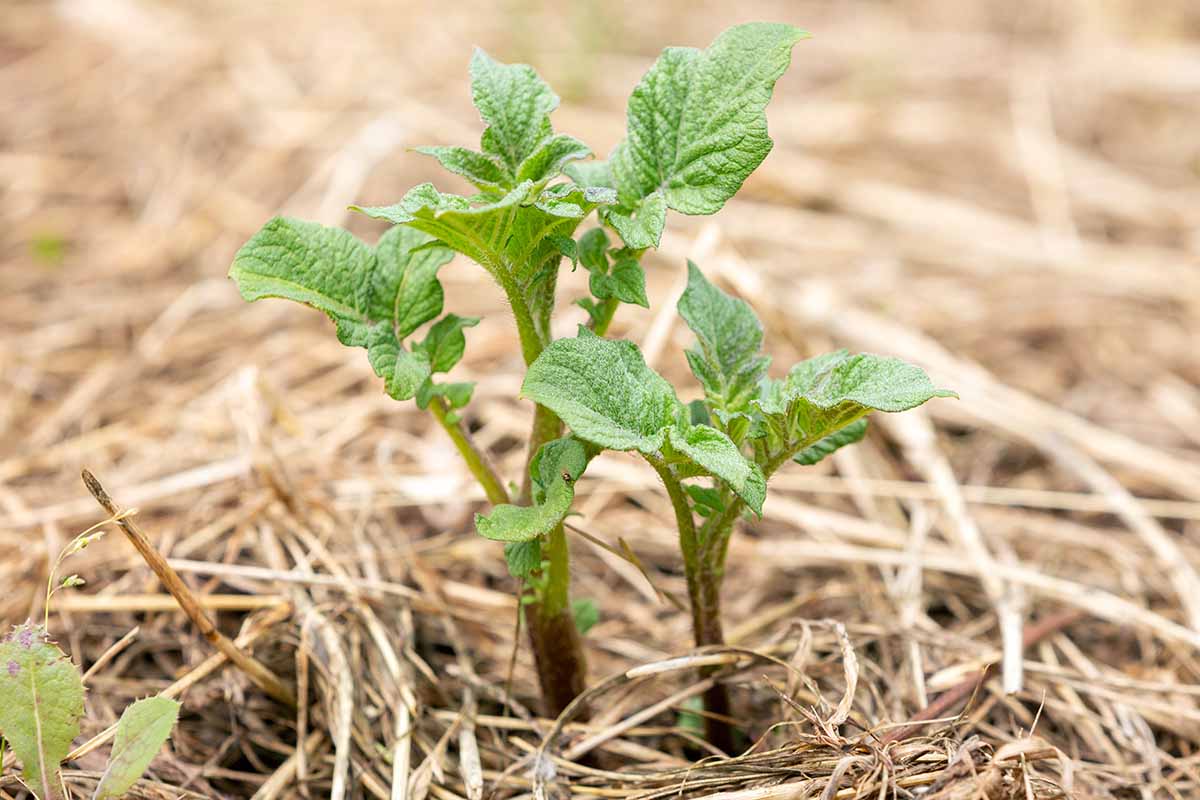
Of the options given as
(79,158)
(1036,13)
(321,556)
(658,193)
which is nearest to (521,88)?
(658,193)

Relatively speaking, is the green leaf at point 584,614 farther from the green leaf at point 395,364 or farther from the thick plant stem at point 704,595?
the green leaf at point 395,364

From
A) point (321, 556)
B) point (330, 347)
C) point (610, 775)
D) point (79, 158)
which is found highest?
point (79, 158)

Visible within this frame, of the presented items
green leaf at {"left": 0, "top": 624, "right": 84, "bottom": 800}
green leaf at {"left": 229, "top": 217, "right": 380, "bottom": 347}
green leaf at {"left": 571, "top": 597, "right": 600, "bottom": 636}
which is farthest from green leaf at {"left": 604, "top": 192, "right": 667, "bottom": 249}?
green leaf at {"left": 0, "top": 624, "right": 84, "bottom": 800}

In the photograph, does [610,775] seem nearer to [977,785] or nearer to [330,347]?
[977,785]

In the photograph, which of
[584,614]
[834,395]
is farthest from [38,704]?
[834,395]

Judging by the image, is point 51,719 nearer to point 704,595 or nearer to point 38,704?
point 38,704

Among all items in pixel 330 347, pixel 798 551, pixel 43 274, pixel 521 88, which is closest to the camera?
pixel 521 88

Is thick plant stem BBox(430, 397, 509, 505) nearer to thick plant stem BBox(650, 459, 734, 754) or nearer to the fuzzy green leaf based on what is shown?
the fuzzy green leaf

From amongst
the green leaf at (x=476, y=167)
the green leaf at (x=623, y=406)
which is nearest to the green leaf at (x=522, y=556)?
the green leaf at (x=623, y=406)
